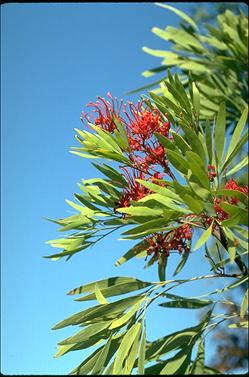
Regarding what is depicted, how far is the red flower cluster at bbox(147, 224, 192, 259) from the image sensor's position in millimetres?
873

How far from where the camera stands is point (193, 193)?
2.43ft

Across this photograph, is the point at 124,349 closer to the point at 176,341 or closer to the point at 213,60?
the point at 176,341

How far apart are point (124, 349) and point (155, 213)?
9.7 inches

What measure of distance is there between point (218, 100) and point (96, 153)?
1022 mm

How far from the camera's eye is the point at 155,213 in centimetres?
77

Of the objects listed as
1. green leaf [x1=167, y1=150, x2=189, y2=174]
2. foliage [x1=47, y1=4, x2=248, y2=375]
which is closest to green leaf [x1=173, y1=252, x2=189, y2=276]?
foliage [x1=47, y1=4, x2=248, y2=375]

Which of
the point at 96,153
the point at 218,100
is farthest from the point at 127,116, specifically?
the point at 218,100

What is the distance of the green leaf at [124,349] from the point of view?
850 millimetres

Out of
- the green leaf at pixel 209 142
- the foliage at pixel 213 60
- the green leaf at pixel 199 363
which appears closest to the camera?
the green leaf at pixel 209 142

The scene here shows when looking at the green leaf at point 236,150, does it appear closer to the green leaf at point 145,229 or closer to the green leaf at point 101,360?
the green leaf at point 145,229

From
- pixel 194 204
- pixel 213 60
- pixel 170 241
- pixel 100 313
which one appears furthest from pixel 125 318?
pixel 213 60

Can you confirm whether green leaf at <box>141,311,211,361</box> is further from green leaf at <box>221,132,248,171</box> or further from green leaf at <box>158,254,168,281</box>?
green leaf at <box>221,132,248,171</box>

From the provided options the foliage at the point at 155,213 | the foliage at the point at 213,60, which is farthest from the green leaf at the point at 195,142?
the foliage at the point at 213,60

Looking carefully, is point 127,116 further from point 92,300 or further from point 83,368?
point 83,368
